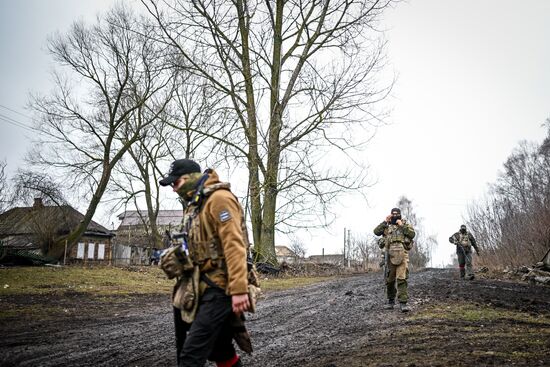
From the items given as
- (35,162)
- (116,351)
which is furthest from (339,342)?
(35,162)

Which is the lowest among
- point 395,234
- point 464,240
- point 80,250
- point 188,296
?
point 188,296

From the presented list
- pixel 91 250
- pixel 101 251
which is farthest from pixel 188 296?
pixel 101 251

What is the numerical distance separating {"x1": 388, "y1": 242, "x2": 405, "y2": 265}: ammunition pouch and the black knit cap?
268 inches

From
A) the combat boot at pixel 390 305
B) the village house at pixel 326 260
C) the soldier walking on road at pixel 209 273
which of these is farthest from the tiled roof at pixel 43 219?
the soldier walking on road at pixel 209 273

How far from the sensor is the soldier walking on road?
3500 millimetres

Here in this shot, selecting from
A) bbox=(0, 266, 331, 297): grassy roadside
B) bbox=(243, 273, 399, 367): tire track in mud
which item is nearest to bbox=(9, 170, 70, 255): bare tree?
bbox=(0, 266, 331, 297): grassy roadside

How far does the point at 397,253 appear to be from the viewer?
995cm

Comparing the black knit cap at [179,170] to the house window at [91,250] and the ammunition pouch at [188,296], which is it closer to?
the ammunition pouch at [188,296]

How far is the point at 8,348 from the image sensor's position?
6.64m

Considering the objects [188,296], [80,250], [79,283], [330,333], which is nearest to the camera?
[188,296]

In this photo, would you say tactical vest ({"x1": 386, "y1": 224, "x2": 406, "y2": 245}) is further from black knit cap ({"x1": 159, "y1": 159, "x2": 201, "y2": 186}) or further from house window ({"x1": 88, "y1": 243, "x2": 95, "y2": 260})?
house window ({"x1": 88, "y1": 243, "x2": 95, "y2": 260})

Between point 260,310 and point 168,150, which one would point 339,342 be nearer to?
point 260,310

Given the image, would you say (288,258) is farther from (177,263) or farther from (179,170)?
(177,263)

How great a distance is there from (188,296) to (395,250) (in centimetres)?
711
